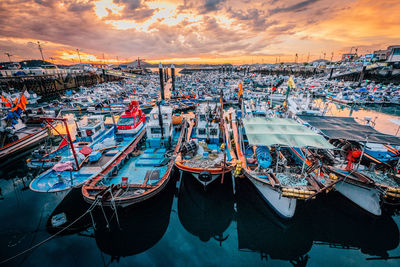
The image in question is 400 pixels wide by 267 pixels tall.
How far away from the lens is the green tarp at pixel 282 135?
1118cm

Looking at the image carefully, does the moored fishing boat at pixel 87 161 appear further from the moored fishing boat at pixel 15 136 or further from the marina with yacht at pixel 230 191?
the moored fishing boat at pixel 15 136

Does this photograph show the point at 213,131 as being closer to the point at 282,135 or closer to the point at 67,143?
the point at 282,135

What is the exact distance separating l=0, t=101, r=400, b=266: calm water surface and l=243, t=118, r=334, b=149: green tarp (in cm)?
490

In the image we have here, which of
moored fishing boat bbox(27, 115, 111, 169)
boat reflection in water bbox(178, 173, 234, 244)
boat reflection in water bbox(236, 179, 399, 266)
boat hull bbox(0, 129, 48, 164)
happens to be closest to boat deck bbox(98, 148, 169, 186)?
boat reflection in water bbox(178, 173, 234, 244)

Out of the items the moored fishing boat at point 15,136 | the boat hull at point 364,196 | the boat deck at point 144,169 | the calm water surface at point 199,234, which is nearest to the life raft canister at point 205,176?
the calm water surface at point 199,234

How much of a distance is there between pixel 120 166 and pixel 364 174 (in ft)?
58.6

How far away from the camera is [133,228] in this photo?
35.5ft

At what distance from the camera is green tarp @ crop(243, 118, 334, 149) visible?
11.2 metres

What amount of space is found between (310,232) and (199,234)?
708 centimetres

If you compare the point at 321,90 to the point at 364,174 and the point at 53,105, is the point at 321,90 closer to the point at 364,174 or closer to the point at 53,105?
the point at 364,174

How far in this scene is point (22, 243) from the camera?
9.69 m

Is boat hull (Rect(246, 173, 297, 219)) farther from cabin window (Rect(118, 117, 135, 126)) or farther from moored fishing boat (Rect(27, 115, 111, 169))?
moored fishing boat (Rect(27, 115, 111, 169))

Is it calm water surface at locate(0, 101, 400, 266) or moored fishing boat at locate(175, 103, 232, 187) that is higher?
moored fishing boat at locate(175, 103, 232, 187)

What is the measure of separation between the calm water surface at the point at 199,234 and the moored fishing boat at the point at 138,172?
5.17 feet
